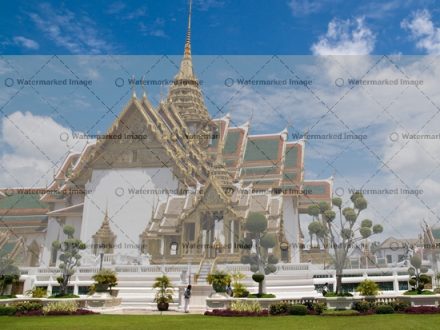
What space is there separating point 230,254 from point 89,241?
25.0ft

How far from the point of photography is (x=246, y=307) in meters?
12.2

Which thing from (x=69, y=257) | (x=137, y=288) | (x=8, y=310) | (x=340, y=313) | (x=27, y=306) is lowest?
(x=8, y=310)

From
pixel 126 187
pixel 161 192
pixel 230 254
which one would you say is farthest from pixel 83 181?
pixel 230 254

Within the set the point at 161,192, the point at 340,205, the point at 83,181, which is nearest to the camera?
the point at 340,205

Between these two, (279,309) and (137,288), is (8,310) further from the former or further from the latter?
(279,309)

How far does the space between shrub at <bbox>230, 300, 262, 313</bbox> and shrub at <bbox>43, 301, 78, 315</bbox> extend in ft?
14.2

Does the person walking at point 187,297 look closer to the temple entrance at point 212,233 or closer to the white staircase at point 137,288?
the white staircase at point 137,288

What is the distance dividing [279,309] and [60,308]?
5897 millimetres

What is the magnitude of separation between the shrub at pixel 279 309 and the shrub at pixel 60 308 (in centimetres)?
529

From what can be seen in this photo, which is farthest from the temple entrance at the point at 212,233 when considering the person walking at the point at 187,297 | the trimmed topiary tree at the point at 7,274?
the trimmed topiary tree at the point at 7,274

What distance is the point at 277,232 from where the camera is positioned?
68.9 feet

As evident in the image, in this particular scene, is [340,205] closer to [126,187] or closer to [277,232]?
[277,232]

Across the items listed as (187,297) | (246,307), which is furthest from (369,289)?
(187,297)

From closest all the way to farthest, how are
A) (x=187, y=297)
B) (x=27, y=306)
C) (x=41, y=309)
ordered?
(x=27, y=306) → (x=41, y=309) → (x=187, y=297)
